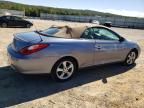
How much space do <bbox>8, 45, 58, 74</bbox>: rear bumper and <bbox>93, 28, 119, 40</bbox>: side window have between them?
1.68 metres

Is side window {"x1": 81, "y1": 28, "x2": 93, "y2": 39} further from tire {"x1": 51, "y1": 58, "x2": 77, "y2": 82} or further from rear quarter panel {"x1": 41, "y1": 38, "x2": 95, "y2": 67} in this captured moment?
tire {"x1": 51, "y1": 58, "x2": 77, "y2": 82}

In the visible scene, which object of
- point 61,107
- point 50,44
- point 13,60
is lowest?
point 61,107

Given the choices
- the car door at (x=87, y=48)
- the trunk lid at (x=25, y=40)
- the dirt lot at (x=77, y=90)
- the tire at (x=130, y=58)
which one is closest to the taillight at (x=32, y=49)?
the trunk lid at (x=25, y=40)

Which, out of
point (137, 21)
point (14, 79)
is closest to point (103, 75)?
point (14, 79)

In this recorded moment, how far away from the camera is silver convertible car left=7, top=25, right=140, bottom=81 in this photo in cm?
535

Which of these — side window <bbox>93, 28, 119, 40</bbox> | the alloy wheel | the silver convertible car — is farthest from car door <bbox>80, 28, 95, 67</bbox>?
the alloy wheel

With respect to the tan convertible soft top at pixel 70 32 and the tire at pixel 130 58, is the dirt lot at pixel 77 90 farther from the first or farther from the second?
the tan convertible soft top at pixel 70 32

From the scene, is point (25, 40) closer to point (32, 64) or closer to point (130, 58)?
point (32, 64)

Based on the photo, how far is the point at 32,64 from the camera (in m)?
5.29

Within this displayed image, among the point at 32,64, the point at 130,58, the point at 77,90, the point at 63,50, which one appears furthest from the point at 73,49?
the point at 130,58

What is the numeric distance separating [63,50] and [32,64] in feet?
2.72

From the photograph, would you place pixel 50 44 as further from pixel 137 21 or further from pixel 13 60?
pixel 137 21

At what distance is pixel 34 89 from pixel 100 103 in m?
1.56

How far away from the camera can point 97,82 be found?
6168 millimetres
